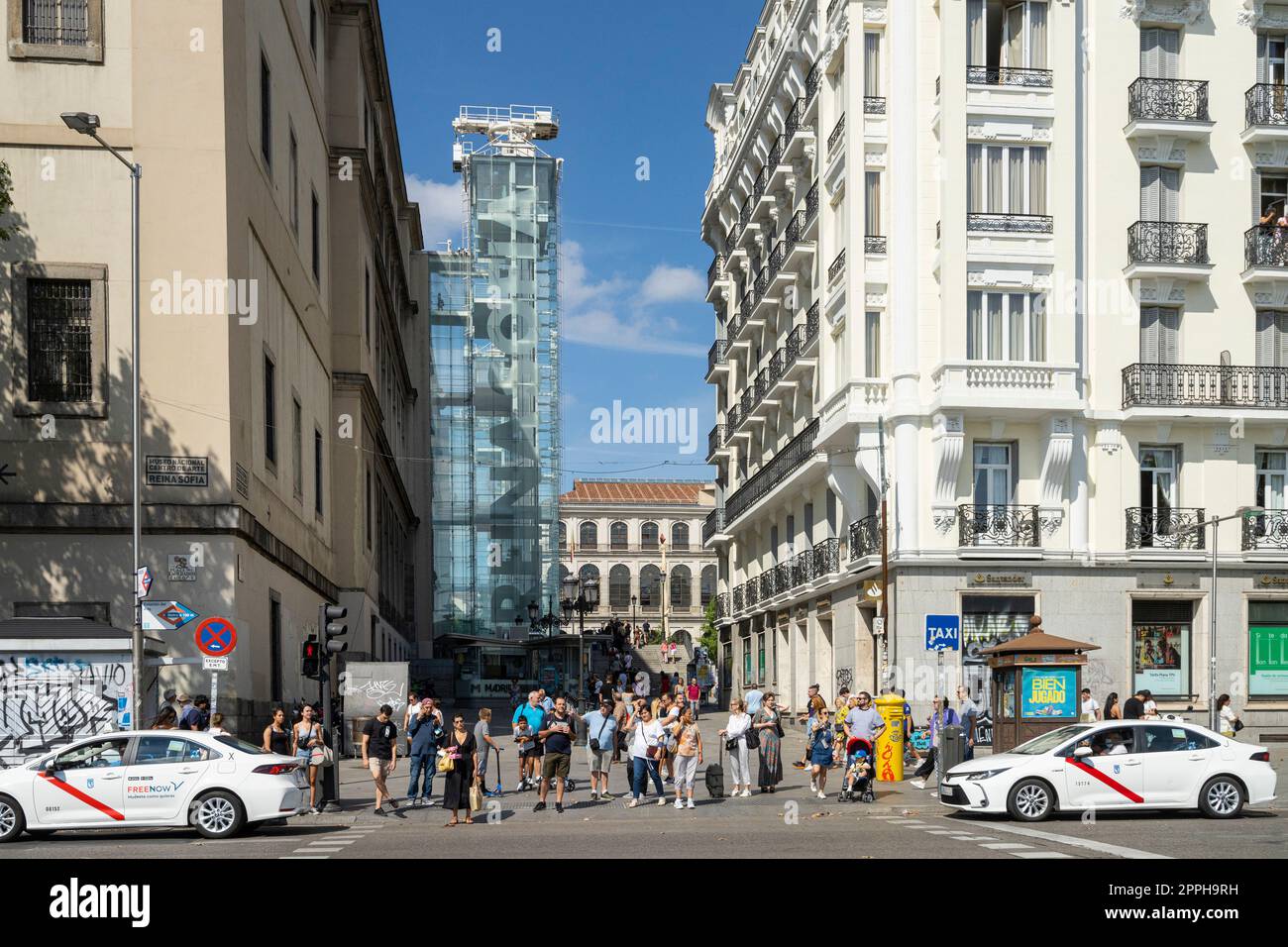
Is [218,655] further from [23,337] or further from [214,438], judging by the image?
[23,337]

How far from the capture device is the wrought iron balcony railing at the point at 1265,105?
120 feet

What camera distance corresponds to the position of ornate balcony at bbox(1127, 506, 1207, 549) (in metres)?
35.4

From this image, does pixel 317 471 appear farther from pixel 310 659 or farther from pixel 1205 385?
pixel 1205 385

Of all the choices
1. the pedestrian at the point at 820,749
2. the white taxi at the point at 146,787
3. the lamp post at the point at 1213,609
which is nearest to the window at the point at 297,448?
the pedestrian at the point at 820,749

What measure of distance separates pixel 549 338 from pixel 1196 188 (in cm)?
5283

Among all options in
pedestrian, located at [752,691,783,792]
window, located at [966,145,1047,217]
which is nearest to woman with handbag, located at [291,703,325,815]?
pedestrian, located at [752,691,783,792]

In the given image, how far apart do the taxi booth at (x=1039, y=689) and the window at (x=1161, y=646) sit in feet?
35.7

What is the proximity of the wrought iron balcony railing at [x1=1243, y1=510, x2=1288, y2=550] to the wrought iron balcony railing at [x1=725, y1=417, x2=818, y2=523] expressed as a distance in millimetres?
12106

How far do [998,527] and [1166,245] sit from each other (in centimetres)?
881

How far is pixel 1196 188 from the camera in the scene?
119 ft

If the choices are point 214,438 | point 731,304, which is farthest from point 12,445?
point 731,304

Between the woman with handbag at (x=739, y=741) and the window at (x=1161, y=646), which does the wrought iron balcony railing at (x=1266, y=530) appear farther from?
the woman with handbag at (x=739, y=741)

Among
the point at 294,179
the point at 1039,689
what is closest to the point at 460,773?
the point at 1039,689

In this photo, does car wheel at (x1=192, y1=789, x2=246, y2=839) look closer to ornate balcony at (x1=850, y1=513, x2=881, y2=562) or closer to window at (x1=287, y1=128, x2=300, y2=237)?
window at (x1=287, y1=128, x2=300, y2=237)
